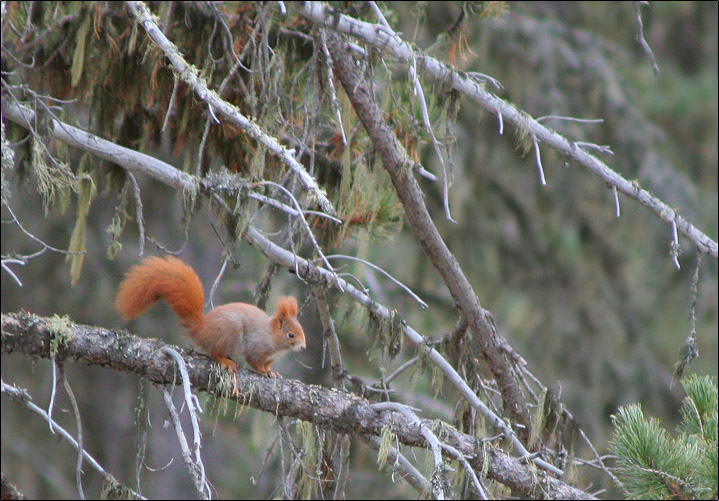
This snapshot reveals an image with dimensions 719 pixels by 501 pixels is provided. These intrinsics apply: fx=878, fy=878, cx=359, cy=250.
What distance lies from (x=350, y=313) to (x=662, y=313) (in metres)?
4.25

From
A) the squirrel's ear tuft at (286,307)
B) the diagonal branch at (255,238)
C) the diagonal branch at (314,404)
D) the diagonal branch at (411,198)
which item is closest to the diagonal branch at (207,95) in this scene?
the diagonal branch at (255,238)

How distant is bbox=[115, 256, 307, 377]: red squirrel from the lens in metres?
2.71

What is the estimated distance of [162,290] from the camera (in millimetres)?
2762

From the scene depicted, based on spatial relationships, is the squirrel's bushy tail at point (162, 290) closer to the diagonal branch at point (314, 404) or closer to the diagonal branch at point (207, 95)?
the diagonal branch at point (314, 404)

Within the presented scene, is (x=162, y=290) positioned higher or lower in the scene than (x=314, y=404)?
higher

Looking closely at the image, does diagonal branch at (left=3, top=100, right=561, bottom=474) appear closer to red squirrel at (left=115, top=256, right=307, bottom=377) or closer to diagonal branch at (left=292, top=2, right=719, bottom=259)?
red squirrel at (left=115, top=256, right=307, bottom=377)

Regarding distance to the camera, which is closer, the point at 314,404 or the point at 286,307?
the point at 314,404

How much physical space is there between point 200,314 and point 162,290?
0.49ft

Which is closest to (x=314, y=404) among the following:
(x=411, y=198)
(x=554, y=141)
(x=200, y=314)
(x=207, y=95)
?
(x=200, y=314)

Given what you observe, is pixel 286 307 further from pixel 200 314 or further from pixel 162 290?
pixel 162 290

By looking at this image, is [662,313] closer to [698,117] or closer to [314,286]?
[698,117]

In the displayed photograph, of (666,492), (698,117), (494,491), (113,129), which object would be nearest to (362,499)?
(494,491)

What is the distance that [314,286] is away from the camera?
2689 millimetres

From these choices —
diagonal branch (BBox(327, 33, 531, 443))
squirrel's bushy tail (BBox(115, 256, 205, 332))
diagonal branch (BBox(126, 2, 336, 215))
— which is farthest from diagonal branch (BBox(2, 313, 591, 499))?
diagonal branch (BBox(126, 2, 336, 215))
